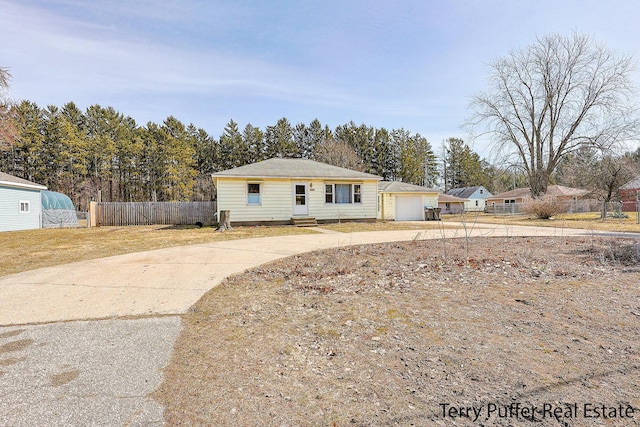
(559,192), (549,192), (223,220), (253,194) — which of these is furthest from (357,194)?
(559,192)

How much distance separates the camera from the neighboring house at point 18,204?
15250mm

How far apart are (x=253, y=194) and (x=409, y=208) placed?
12070 mm

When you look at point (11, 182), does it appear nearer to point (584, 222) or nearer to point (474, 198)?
point (584, 222)

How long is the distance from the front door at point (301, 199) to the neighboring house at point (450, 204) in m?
30.2

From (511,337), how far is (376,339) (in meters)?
1.25

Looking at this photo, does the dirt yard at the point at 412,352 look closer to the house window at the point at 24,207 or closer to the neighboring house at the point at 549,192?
the house window at the point at 24,207

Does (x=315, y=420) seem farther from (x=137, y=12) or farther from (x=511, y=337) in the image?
(x=137, y=12)

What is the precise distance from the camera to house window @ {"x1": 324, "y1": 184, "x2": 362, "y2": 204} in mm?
17766

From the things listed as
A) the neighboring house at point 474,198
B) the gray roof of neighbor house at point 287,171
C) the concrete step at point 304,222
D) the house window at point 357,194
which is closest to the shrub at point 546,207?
the gray roof of neighbor house at point 287,171

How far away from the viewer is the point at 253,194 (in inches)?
647

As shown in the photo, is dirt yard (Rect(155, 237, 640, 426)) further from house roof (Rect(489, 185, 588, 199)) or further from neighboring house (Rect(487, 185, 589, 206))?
house roof (Rect(489, 185, 588, 199))

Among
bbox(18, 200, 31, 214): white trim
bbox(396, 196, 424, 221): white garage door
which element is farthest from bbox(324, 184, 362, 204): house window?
bbox(18, 200, 31, 214): white trim

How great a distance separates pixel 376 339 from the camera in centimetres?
282

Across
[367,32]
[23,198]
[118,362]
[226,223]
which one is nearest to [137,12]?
[367,32]
